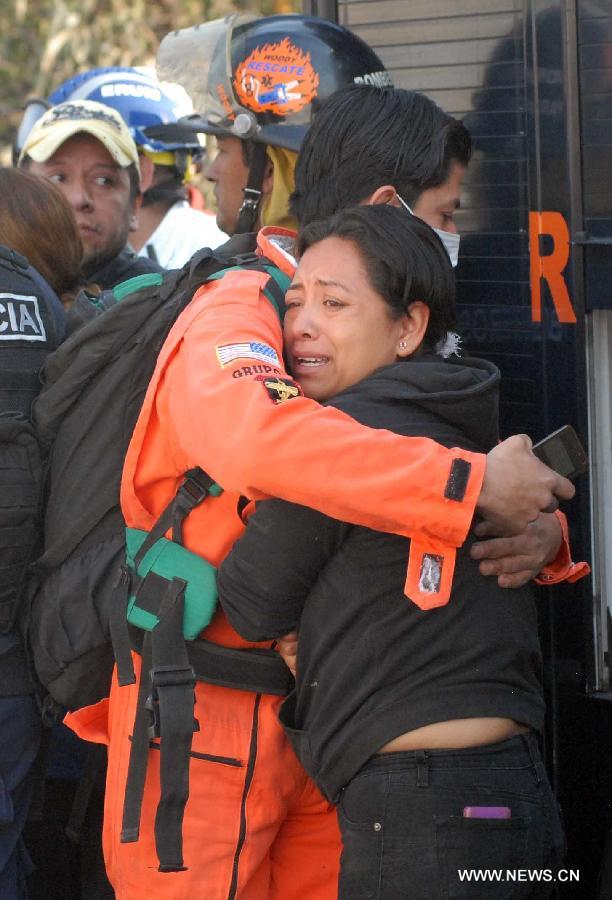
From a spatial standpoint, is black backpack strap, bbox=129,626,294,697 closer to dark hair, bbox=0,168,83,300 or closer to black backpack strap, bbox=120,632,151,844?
black backpack strap, bbox=120,632,151,844

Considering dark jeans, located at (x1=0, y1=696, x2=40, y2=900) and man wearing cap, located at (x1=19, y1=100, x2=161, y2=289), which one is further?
man wearing cap, located at (x1=19, y1=100, x2=161, y2=289)

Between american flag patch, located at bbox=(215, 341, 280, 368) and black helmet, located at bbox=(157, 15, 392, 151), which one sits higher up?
black helmet, located at bbox=(157, 15, 392, 151)

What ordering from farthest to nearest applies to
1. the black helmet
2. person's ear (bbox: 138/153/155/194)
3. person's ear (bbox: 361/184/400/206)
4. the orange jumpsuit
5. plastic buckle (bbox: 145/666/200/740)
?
person's ear (bbox: 138/153/155/194) → the black helmet → person's ear (bbox: 361/184/400/206) → plastic buckle (bbox: 145/666/200/740) → the orange jumpsuit

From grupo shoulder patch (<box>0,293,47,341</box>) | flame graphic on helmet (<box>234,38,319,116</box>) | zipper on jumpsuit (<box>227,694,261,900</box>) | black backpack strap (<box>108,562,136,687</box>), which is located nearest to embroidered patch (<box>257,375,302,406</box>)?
black backpack strap (<box>108,562,136,687</box>)

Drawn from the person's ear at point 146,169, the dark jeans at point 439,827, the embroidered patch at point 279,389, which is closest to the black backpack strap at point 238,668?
the dark jeans at point 439,827

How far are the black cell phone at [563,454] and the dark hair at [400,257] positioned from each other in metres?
0.30

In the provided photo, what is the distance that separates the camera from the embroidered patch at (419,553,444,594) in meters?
2.25

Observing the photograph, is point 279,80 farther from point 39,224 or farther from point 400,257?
point 400,257

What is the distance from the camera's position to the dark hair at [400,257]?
98.7 inches

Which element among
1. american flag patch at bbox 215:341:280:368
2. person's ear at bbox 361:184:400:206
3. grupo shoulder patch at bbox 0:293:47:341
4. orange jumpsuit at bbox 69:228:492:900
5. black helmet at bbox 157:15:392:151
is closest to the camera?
orange jumpsuit at bbox 69:228:492:900

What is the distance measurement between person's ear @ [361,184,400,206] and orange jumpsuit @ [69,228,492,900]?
0.27m

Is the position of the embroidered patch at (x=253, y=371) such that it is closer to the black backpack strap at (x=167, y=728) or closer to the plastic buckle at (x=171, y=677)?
the black backpack strap at (x=167, y=728)

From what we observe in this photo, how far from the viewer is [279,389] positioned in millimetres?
2283

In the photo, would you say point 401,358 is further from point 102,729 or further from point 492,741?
point 102,729
